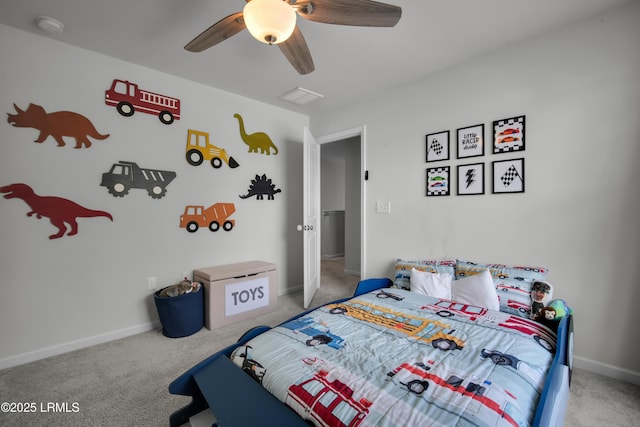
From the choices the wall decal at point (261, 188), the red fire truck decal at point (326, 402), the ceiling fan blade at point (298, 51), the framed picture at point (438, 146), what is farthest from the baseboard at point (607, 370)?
the wall decal at point (261, 188)

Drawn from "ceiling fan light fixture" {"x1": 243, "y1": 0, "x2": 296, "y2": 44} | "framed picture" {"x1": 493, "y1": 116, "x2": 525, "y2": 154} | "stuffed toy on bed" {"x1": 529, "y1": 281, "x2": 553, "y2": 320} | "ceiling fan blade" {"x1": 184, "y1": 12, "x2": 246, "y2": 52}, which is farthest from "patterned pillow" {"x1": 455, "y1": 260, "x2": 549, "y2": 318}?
"ceiling fan blade" {"x1": 184, "y1": 12, "x2": 246, "y2": 52}

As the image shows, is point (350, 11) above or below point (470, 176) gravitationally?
above

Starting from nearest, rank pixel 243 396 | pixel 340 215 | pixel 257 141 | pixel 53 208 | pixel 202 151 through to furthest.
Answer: pixel 243 396 < pixel 53 208 < pixel 202 151 < pixel 257 141 < pixel 340 215

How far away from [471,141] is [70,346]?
3.85 m

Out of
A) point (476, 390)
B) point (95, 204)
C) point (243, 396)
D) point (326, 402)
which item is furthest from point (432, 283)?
point (95, 204)

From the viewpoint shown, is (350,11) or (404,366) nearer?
(404,366)

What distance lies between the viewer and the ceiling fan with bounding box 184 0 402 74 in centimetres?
125

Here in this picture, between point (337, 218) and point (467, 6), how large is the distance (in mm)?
5087

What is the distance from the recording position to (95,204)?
2422 millimetres

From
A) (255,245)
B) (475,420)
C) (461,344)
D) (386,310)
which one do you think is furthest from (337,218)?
(475,420)

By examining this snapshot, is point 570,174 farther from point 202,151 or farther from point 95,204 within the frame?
point 95,204

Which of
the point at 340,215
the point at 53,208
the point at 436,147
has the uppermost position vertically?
the point at 436,147

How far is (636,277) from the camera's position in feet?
6.10

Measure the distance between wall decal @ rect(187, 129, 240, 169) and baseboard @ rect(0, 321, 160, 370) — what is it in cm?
169
